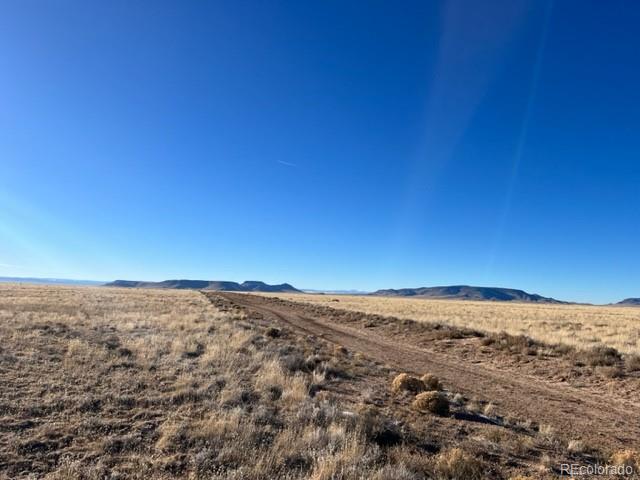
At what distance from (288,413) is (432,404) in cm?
350

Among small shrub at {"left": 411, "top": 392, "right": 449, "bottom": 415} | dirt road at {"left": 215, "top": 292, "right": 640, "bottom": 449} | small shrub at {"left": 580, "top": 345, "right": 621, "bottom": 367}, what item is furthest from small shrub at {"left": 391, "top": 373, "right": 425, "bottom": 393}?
small shrub at {"left": 580, "top": 345, "right": 621, "bottom": 367}

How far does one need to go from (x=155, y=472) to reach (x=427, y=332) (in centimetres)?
2229

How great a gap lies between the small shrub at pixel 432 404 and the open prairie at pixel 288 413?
34 millimetres

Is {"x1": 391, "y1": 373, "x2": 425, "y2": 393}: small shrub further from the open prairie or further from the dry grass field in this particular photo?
the dry grass field

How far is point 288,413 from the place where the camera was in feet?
26.9

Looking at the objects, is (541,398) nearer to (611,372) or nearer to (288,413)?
(611,372)

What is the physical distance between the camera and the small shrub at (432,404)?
924 centimetres

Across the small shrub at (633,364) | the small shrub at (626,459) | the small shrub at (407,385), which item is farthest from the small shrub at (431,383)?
the small shrub at (633,364)

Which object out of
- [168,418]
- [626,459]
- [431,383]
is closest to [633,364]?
[431,383]

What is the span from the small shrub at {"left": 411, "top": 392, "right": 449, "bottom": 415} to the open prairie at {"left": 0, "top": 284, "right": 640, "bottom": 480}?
34mm

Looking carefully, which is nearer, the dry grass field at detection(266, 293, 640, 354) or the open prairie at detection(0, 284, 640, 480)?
the open prairie at detection(0, 284, 640, 480)

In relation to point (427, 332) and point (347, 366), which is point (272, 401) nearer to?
point (347, 366)

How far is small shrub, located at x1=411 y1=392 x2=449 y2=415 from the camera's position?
9245 millimetres

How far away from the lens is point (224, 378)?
419 inches
